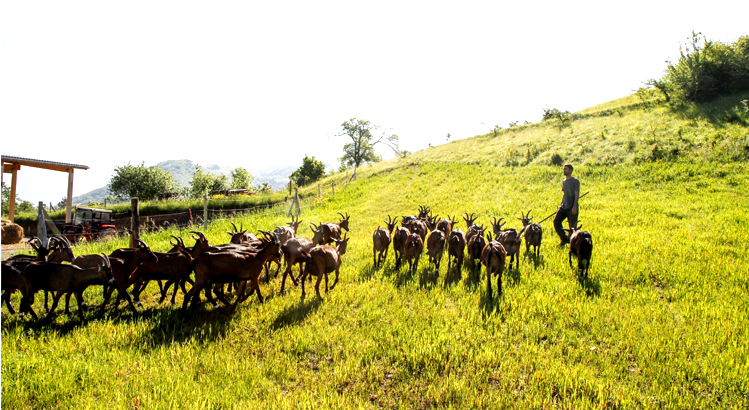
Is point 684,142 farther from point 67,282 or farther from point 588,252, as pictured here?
point 67,282

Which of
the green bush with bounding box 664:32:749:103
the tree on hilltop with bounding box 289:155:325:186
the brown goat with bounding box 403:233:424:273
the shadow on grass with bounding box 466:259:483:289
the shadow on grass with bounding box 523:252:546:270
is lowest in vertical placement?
the shadow on grass with bounding box 466:259:483:289

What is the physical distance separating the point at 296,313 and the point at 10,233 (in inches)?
819

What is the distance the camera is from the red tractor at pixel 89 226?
17875 mm

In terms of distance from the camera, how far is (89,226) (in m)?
20.0

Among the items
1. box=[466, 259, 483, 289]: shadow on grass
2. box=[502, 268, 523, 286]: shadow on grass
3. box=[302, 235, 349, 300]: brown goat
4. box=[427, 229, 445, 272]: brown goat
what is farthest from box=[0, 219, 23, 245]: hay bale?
box=[502, 268, 523, 286]: shadow on grass

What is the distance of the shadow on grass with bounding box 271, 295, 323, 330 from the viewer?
6398mm

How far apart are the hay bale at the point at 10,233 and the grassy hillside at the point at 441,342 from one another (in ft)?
50.4

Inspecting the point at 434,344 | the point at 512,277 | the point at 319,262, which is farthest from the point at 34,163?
the point at 512,277

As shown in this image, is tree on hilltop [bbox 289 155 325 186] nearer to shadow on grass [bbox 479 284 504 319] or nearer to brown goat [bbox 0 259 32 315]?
brown goat [bbox 0 259 32 315]

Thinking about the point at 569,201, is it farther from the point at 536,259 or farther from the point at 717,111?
the point at 717,111

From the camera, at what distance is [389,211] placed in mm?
21297

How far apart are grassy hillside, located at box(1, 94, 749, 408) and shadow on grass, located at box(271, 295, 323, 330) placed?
40mm

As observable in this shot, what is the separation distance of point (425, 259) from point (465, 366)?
548cm

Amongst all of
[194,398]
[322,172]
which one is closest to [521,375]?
[194,398]
